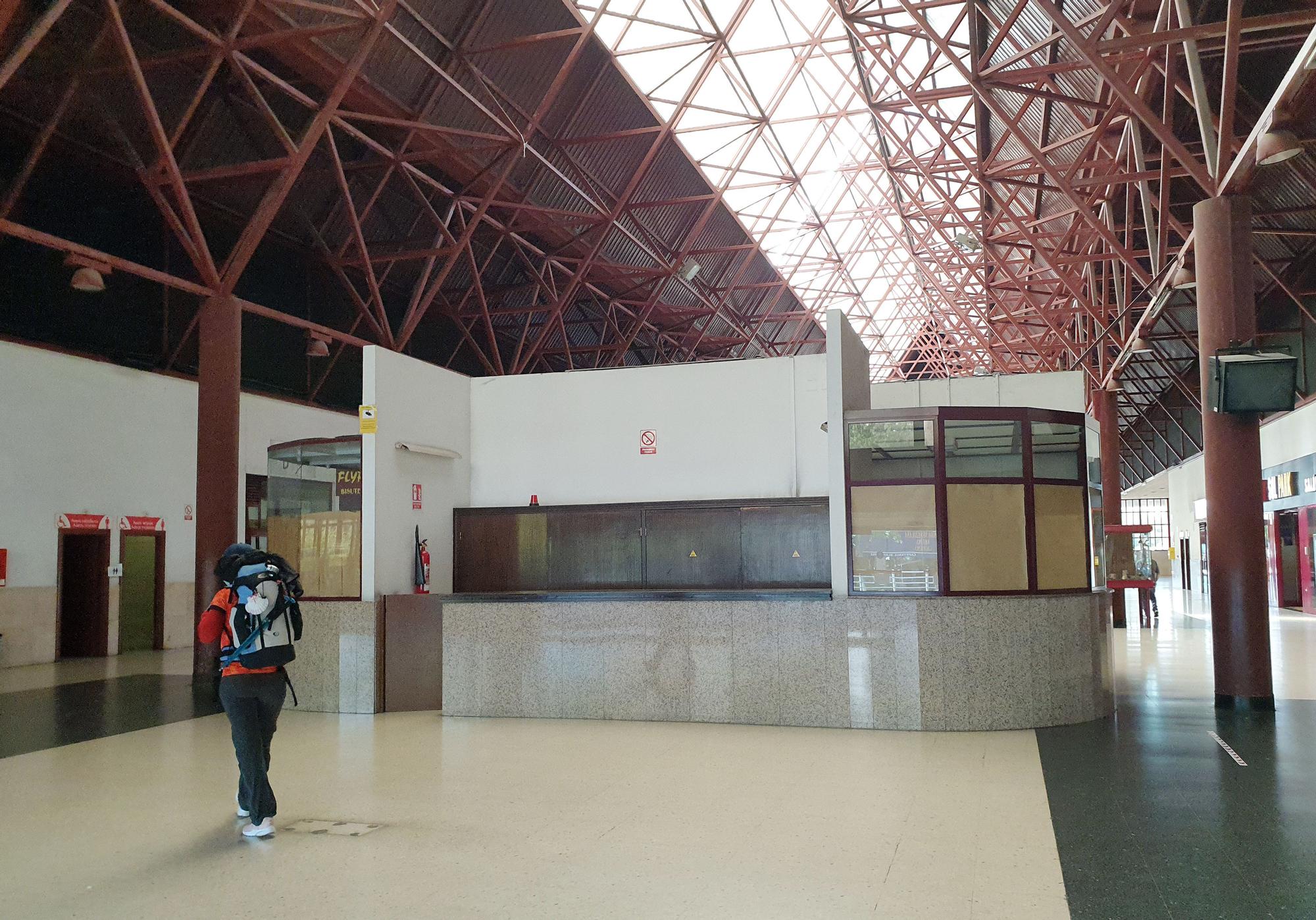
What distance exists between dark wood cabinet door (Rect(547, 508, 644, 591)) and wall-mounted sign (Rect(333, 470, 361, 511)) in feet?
8.38

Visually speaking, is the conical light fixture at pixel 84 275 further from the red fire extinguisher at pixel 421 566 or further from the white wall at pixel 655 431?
the red fire extinguisher at pixel 421 566

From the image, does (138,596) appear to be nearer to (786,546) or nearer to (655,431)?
(655,431)

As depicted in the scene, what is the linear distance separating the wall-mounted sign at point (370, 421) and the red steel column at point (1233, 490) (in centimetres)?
904

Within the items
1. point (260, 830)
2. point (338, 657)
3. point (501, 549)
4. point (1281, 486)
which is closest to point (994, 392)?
point (501, 549)

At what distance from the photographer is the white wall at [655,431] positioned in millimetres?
12664

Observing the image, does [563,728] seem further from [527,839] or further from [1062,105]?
[1062,105]

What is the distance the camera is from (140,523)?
1923 centimetres

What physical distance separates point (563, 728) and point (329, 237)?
52.3 feet

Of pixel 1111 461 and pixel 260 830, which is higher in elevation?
pixel 1111 461

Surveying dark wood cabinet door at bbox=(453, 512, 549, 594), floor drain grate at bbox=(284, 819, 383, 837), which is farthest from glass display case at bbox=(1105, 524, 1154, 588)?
floor drain grate at bbox=(284, 819, 383, 837)

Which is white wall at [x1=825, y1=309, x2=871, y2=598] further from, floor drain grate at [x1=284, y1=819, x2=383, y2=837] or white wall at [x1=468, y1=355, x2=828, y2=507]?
floor drain grate at [x1=284, y1=819, x2=383, y2=837]

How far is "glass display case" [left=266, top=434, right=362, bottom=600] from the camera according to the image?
38.3ft

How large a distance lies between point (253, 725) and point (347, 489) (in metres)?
5.57

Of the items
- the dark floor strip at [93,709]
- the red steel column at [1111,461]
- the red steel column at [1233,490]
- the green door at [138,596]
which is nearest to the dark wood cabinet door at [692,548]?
the red steel column at [1233,490]
